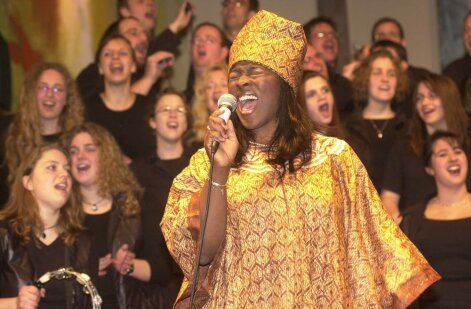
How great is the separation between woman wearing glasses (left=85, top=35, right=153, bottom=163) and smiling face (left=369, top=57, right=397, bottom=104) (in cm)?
146

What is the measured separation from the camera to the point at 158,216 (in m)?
6.41

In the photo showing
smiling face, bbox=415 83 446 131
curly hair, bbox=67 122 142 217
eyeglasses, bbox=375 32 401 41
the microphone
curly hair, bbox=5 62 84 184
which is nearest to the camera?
the microphone

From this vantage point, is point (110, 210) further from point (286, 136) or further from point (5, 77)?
point (286, 136)

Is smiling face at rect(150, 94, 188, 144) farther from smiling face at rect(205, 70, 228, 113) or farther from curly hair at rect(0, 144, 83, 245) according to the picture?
curly hair at rect(0, 144, 83, 245)

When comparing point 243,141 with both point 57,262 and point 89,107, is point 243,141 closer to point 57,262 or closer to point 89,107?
point 57,262

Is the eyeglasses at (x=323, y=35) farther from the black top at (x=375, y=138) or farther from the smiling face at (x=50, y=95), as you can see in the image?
the smiling face at (x=50, y=95)

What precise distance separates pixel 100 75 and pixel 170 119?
936mm

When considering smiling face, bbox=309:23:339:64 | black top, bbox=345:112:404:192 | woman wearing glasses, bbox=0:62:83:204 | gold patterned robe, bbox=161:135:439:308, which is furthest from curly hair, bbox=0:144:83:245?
smiling face, bbox=309:23:339:64

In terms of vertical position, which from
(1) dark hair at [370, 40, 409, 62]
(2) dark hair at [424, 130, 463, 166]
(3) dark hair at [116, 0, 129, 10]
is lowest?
(2) dark hair at [424, 130, 463, 166]

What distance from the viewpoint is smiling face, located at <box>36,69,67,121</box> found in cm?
686

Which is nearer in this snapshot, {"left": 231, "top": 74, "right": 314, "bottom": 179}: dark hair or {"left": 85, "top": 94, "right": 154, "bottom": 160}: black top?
{"left": 231, "top": 74, "right": 314, "bottom": 179}: dark hair

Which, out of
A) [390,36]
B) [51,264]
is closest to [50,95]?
[51,264]

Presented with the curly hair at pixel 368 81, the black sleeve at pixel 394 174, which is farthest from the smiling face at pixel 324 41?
the black sleeve at pixel 394 174

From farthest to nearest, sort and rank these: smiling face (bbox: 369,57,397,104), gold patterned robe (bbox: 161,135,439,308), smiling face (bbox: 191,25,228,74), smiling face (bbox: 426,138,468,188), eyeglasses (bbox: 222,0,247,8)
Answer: eyeglasses (bbox: 222,0,247,8) < smiling face (bbox: 191,25,228,74) < smiling face (bbox: 369,57,397,104) < smiling face (bbox: 426,138,468,188) < gold patterned robe (bbox: 161,135,439,308)
